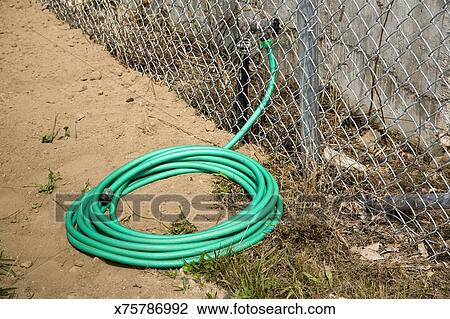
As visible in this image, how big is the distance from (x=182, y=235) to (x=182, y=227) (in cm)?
22

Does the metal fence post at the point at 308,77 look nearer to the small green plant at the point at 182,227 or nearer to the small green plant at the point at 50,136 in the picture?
the small green plant at the point at 182,227

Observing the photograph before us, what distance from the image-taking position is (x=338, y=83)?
4191 mm

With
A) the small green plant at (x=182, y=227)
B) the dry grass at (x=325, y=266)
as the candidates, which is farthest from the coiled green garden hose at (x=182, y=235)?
the small green plant at (x=182, y=227)

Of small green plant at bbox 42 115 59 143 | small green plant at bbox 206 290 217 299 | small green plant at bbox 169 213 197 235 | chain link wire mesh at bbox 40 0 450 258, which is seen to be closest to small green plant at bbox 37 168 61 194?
small green plant at bbox 42 115 59 143

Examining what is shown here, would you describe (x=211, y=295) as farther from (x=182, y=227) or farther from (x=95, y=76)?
(x=95, y=76)

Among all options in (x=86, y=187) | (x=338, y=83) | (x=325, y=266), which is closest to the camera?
(x=325, y=266)

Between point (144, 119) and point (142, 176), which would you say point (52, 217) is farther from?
point (144, 119)

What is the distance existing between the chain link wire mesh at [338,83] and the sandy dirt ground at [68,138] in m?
0.25

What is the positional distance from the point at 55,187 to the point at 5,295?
897mm

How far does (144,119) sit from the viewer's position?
174 inches

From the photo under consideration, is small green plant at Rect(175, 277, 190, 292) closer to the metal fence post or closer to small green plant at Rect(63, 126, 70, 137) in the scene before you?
the metal fence post

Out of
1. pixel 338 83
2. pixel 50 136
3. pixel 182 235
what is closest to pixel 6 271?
pixel 182 235
